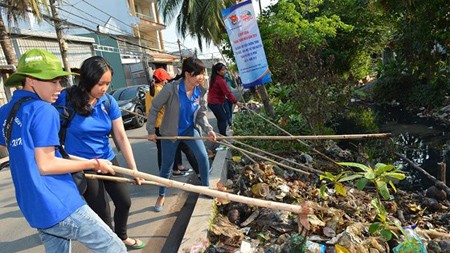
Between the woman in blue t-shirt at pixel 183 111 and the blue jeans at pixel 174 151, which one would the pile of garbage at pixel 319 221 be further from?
the woman in blue t-shirt at pixel 183 111

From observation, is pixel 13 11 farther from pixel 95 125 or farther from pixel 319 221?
pixel 319 221

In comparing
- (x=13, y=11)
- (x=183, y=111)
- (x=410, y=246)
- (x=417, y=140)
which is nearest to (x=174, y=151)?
(x=183, y=111)

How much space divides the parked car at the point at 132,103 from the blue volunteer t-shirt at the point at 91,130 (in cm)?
840

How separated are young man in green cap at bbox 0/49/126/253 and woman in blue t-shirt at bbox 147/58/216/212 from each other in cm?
184

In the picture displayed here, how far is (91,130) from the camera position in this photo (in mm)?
2547

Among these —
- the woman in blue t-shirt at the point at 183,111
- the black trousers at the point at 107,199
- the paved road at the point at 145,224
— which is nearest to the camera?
the black trousers at the point at 107,199

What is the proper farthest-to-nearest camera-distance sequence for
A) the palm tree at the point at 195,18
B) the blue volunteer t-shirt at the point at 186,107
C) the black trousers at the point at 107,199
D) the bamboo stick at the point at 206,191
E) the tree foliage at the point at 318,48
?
1. the palm tree at the point at 195,18
2. the tree foliage at the point at 318,48
3. the blue volunteer t-shirt at the point at 186,107
4. the black trousers at the point at 107,199
5. the bamboo stick at the point at 206,191

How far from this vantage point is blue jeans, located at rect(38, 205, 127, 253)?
1.85 metres

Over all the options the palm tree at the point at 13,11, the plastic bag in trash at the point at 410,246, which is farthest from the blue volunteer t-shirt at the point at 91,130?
the palm tree at the point at 13,11

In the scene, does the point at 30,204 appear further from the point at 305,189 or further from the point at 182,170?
the point at 182,170

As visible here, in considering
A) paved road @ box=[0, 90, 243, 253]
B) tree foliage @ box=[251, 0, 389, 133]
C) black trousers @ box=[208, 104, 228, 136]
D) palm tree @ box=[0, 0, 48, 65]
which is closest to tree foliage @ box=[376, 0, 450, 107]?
tree foliage @ box=[251, 0, 389, 133]

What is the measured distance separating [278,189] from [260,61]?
9.36ft

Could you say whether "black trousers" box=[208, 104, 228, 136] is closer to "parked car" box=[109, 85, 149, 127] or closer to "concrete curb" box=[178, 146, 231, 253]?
"concrete curb" box=[178, 146, 231, 253]

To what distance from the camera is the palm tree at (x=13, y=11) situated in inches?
389
